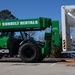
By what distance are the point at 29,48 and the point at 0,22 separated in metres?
3.07

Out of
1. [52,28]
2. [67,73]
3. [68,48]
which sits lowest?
[67,73]

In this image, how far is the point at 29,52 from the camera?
67.6 ft

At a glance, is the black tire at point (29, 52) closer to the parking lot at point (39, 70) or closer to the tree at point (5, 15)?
the parking lot at point (39, 70)

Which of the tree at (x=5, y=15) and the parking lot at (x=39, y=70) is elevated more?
the tree at (x=5, y=15)

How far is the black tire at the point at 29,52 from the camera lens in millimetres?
20219

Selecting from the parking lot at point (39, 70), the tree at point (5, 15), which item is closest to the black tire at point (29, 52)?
the parking lot at point (39, 70)

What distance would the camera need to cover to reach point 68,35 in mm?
14320

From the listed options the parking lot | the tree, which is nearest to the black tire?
the parking lot

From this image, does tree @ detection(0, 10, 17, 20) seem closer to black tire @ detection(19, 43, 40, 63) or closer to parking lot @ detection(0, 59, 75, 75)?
black tire @ detection(19, 43, 40, 63)

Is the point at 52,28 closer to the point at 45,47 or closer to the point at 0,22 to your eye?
the point at 45,47

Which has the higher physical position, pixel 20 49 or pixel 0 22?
pixel 0 22

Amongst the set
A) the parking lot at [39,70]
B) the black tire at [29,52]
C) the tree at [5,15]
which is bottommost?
the parking lot at [39,70]

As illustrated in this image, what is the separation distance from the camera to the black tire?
20.2m

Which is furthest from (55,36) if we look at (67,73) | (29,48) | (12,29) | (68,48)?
(67,73)
